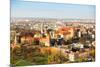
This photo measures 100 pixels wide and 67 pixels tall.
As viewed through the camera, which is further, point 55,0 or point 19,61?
point 55,0

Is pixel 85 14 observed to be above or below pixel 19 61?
above

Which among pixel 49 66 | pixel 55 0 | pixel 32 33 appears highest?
pixel 55 0
